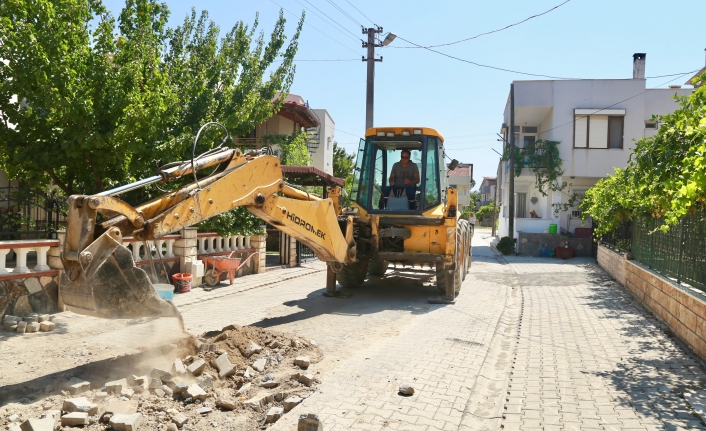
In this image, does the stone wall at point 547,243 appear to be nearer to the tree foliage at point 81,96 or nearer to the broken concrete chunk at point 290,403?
the tree foliage at point 81,96

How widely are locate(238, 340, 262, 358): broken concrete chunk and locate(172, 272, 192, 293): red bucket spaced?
4.97 meters

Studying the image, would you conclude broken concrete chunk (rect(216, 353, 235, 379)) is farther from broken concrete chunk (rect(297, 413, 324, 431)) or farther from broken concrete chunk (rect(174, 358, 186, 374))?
broken concrete chunk (rect(297, 413, 324, 431))

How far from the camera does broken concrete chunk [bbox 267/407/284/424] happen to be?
4574 mm

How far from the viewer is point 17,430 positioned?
A: 13.3 ft

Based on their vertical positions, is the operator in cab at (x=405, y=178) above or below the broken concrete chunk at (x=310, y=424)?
above

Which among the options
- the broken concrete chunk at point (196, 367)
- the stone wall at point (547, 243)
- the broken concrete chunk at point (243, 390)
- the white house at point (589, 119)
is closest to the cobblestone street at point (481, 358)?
the broken concrete chunk at point (243, 390)

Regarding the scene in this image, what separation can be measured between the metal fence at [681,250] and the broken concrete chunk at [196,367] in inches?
249

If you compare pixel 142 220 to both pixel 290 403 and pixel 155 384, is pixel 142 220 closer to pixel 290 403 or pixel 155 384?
pixel 155 384

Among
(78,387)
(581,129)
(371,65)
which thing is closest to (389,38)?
(371,65)

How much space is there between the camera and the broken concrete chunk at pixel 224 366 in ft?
18.3

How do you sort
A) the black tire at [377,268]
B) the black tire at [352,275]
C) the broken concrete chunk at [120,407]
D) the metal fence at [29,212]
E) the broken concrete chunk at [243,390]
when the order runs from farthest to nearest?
the black tire at [377,268]
the black tire at [352,275]
the metal fence at [29,212]
the broken concrete chunk at [243,390]
the broken concrete chunk at [120,407]

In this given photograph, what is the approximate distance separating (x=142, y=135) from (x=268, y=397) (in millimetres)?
5699

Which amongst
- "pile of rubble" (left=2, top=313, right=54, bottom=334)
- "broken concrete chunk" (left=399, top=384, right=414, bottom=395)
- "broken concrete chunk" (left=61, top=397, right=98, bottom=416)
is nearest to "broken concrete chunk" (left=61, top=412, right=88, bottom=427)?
"broken concrete chunk" (left=61, top=397, right=98, bottom=416)

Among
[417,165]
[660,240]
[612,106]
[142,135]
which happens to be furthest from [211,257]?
[612,106]
